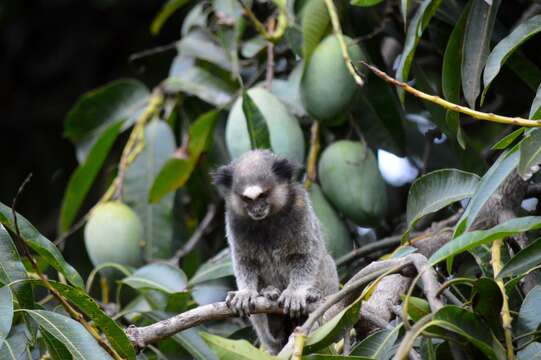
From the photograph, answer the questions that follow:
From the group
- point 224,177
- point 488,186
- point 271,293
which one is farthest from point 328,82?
point 488,186

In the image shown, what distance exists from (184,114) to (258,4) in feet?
2.46

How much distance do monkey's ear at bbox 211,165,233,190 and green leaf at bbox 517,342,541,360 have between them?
187 cm

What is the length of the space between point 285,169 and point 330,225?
43cm

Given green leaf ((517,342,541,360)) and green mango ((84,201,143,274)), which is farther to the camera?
green mango ((84,201,143,274))

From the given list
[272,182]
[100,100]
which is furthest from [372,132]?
[100,100]

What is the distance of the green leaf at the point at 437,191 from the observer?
11.0 ft

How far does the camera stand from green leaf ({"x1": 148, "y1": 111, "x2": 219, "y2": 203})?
4930 millimetres

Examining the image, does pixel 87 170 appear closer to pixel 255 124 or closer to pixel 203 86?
pixel 203 86

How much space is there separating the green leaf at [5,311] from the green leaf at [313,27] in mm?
1934

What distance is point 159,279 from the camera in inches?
166

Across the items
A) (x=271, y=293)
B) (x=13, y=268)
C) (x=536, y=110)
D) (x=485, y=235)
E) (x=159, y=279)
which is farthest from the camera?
(x=159, y=279)

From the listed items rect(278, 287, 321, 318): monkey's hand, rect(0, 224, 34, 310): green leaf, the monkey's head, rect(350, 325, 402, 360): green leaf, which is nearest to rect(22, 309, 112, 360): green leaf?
rect(0, 224, 34, 310): green leaf

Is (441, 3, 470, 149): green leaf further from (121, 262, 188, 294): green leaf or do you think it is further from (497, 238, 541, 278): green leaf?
(121, 262, 188, 294): green leaf

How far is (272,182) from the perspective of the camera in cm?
414
